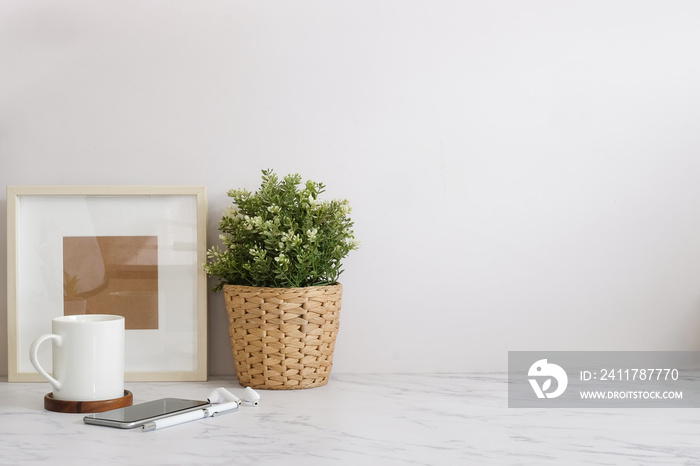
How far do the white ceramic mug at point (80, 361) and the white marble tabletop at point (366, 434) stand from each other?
1.4 inches

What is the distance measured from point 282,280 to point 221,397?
19 centimetres

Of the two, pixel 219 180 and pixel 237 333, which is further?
pixel 219 180

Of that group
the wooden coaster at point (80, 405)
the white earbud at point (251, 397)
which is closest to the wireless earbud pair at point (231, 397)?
the white earbud at point (251, 397)

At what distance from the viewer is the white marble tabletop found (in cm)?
73

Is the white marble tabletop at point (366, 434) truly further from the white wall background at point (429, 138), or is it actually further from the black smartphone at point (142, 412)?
the white wall background at point (429, 138)

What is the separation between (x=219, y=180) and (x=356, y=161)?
0.23m

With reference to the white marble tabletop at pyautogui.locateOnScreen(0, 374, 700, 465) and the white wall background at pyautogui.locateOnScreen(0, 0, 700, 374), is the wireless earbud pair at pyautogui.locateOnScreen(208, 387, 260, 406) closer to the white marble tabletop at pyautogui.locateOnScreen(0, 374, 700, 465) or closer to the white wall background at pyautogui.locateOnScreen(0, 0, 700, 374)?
the white marble tabletop at pyautogui.locateOnScreen(0, 374, 700, 465)

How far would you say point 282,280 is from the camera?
1029 millimetres

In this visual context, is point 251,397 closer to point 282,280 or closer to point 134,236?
point 282,280

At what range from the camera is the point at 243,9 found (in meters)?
1.17

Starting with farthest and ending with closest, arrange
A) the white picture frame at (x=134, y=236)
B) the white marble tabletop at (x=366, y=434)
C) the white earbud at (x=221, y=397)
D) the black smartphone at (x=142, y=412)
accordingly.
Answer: the white picture frame at (x=134, y=236) → the white earbud at (x=221, y=397) → the black smartphone at (x=142, y=412) → the white marble tabletop at (x=366, y=434)

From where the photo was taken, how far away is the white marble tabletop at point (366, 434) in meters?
0.73

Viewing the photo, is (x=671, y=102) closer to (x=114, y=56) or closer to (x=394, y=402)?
(x=394, y=402)

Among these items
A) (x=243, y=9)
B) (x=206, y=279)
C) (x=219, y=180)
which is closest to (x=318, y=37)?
(x=243, y=9)
